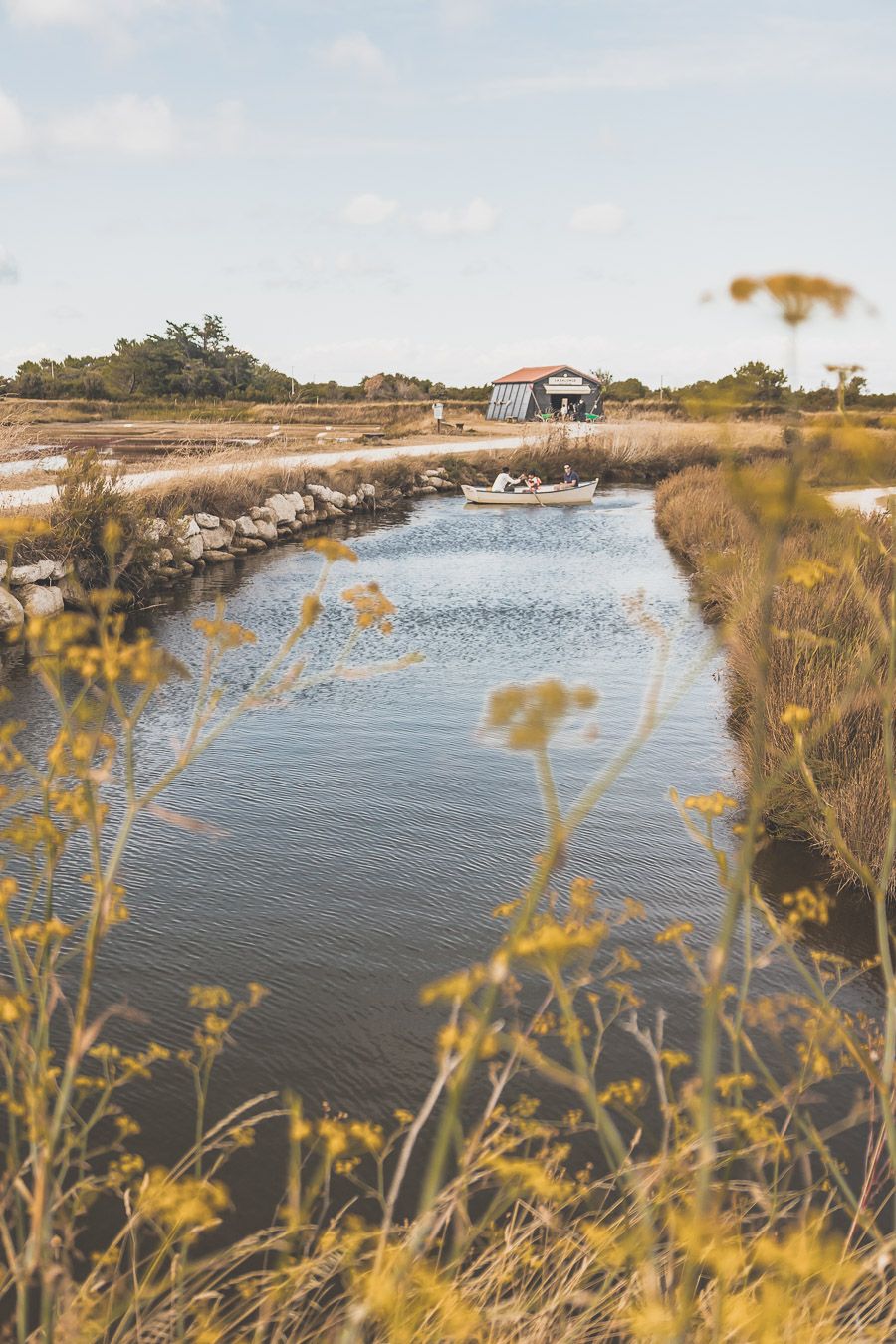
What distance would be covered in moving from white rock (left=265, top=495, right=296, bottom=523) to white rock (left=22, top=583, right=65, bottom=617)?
7.69 metres

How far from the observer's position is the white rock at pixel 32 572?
39.4ft

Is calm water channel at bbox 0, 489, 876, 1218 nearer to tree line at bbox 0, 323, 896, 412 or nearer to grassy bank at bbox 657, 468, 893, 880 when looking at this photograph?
grassy bank at bbox 657, 468, 893, 880

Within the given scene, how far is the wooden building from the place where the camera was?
54031 millimetres

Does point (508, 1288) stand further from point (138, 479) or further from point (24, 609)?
point (138, 479)

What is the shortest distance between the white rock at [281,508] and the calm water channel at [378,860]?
7406 mm

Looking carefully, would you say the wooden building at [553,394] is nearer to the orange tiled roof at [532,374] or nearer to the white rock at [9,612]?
the orange tiled roof at [532,374]

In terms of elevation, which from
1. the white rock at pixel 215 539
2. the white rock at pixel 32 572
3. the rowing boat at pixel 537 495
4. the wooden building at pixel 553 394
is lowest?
the white rock at pixel 32 572

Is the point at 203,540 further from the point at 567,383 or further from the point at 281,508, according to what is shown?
the point at 567,383

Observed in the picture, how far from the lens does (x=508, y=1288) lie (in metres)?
2.90

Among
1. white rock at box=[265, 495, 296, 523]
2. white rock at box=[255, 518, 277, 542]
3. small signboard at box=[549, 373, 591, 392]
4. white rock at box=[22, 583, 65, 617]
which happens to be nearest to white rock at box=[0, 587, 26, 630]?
white rock at box=[22, 583, 65, 617]

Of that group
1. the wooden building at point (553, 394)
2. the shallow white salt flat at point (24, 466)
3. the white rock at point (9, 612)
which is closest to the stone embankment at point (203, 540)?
the white rock at point (9, 612)

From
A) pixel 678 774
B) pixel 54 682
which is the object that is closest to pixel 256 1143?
pixel 54 682

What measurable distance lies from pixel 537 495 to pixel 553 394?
3141 cm

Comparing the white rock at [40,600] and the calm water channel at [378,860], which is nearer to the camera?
the calm water channel at [378,860]
